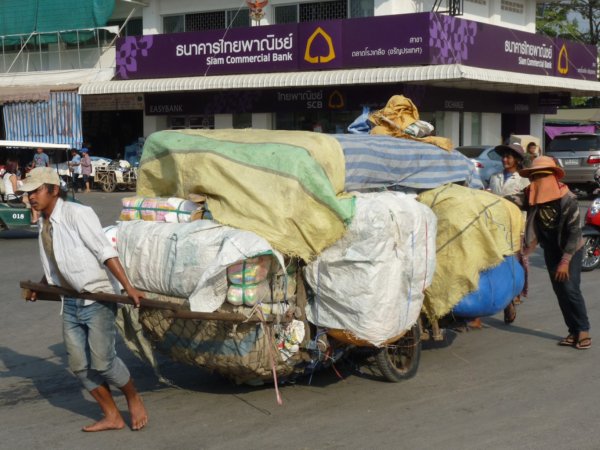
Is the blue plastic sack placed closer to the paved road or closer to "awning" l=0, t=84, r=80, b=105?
the paved road

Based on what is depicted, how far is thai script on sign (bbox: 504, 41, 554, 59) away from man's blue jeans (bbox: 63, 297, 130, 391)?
893 inches

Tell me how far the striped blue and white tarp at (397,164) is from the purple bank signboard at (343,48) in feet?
53.5

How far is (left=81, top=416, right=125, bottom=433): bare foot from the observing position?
5.37 meters

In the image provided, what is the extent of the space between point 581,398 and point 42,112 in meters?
25.4

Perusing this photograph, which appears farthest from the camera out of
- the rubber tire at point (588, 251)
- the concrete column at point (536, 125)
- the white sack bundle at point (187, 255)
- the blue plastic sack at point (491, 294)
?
the concrete column at point (536, 125)

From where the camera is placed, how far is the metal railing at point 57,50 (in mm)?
29438

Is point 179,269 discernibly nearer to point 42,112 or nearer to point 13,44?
point 42,112

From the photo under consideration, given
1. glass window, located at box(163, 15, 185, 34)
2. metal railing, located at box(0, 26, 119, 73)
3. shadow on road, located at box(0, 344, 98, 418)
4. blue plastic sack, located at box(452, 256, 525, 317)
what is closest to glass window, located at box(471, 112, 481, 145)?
glass window, located at box(163, 15, 185, 34)

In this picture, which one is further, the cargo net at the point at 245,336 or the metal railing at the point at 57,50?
the metal railing at the point at 57,50

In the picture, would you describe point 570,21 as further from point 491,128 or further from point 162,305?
point 162,305

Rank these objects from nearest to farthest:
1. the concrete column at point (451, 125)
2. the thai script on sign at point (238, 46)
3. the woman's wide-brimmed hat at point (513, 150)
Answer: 1. the woman's wide-brimmed hat at point (513, 150)
2. the thai script on sign at point (238, 46)
3. the concrete column at point (451, 125)

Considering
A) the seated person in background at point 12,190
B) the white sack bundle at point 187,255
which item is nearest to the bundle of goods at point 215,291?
the white sack bundle at point 187,255

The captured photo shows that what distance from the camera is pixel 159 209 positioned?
6109 millimetres

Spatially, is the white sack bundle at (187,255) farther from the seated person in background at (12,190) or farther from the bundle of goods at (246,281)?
the seated person in background at (12,190)
